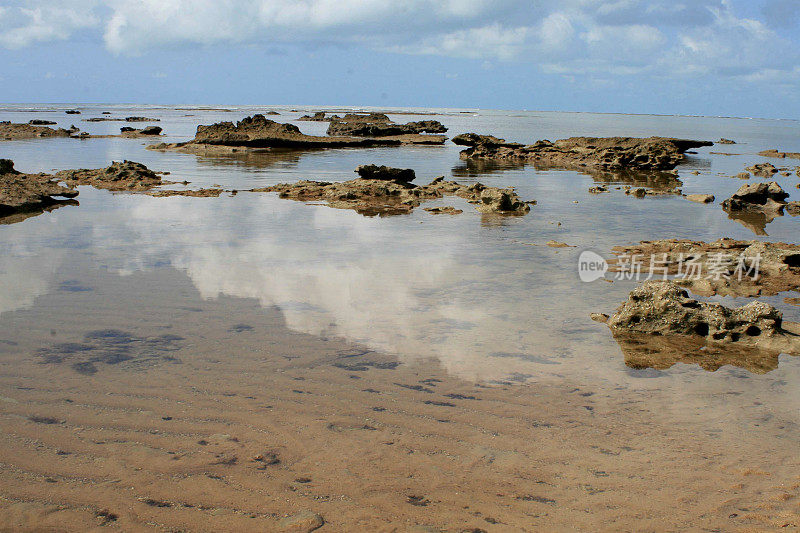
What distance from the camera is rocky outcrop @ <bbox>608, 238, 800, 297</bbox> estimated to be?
8547 millimetres

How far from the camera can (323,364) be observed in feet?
18.3

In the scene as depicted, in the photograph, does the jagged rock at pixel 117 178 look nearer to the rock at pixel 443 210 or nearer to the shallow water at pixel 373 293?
the shallow water at pixel 373 293

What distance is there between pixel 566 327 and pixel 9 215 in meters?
12.7

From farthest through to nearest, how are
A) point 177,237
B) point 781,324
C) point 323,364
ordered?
point 177,237 < point 781,324 < point 323,364

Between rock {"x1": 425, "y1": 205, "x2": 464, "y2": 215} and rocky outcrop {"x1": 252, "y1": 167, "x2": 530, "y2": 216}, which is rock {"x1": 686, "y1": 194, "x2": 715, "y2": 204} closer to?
rocky outcrop {"x1": 252, "y1": 167, "x2": 530, "y2": 216}

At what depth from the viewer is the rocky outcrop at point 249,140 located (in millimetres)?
37188

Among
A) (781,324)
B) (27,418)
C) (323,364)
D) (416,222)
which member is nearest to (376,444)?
(323,364)

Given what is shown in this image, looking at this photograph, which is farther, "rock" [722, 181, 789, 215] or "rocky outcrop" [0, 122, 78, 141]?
"rocky outcrop" [0, 122, 78, 141]

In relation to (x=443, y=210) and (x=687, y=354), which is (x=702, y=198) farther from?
(x=687, y=354)

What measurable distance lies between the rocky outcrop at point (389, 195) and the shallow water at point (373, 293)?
2.59 ft

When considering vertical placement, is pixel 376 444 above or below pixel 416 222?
below

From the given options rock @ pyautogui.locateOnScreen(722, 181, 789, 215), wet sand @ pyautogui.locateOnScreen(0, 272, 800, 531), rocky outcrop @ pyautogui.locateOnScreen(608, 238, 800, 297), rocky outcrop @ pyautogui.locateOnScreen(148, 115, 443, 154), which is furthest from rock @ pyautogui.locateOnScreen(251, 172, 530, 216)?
rocky outcrop @ pyautogui.locateOnScreen(148, 115, 443, 154)

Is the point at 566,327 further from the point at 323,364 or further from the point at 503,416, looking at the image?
the point at 323,364

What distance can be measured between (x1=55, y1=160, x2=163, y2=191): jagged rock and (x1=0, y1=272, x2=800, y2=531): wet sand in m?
14.3
